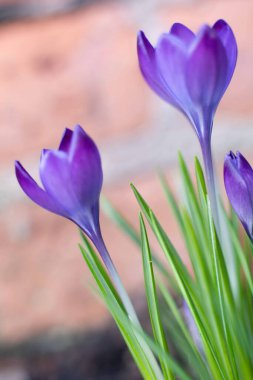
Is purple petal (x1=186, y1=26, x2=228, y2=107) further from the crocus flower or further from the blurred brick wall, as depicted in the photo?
the blurred brick wall

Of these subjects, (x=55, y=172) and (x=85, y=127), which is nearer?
(x=55, y=172)

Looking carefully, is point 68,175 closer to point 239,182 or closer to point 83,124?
point 239,182

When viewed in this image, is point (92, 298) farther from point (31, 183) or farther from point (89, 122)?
point (31, 183)

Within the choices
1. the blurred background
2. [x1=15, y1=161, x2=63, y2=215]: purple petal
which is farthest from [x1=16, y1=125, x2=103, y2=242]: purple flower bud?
the blurred background

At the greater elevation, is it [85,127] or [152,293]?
[85,127]

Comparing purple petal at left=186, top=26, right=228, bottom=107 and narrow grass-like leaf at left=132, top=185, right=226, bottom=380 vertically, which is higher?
purple petal at left=186, top=26, right=228, bottom=107

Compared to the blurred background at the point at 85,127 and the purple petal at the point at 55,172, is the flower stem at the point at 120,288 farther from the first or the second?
the blurred background at the point at 85,127

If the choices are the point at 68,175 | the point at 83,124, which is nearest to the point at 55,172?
the point at 68,175

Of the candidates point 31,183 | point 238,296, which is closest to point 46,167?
point 31,183
